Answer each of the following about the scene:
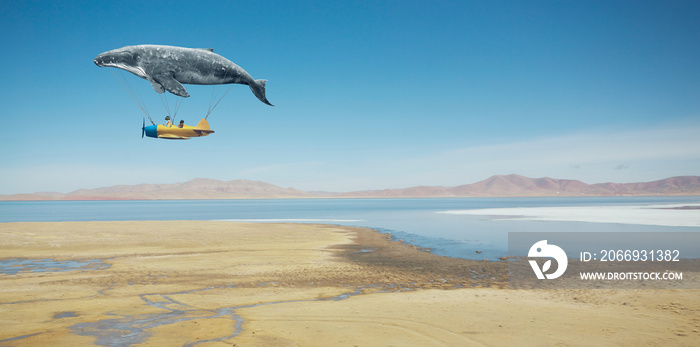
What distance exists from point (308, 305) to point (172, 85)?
26.3ft

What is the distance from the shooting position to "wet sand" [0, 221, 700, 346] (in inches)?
406

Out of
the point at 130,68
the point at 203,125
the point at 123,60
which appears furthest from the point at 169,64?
the point at 203,125

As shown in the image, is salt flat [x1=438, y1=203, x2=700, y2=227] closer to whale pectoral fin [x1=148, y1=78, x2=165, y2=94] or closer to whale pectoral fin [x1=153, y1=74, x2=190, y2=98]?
whale pectoral fin [x1=153, y1=74, x2=190, y2=98]

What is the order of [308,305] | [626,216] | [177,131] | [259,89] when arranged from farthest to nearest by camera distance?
1. [626,216]
2. [259,89]
3. [308,305]
4. [177,131]

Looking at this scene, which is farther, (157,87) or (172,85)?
(157,87)

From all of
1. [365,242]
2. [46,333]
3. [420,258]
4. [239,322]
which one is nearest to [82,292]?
[46,333]

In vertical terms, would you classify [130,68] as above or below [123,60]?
below

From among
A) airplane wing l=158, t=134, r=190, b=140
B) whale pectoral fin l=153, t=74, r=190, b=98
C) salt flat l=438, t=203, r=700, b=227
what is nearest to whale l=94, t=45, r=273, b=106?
whale pectoral fin l=153, t=74, r=190, b=98

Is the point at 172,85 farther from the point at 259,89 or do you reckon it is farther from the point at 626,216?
the point at 626,216

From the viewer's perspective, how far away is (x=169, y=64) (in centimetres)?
1304

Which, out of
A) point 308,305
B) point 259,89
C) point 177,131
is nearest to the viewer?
point 177,131

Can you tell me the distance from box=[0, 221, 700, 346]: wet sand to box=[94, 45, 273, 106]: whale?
6825 millimetres

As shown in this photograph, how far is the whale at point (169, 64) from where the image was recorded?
42.7 feet

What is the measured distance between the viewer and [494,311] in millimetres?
12758
